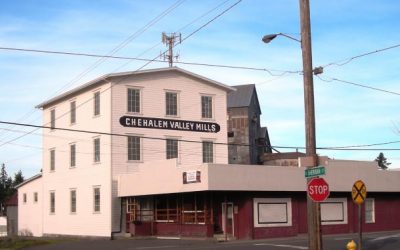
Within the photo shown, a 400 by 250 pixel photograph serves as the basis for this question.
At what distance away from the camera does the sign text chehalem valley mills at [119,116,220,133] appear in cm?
4097

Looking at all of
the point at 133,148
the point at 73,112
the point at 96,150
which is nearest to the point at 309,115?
the point at 133,148

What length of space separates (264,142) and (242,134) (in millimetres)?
7145

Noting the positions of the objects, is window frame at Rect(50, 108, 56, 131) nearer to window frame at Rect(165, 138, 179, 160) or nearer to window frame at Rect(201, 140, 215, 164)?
window frame at Rect(165, 138, 179, 160)

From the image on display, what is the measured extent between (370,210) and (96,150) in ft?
62.2

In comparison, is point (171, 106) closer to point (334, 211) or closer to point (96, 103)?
point (96, 103)

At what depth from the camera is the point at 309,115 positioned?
1775 cm

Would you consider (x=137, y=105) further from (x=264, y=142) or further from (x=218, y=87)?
(x=264, y=142)

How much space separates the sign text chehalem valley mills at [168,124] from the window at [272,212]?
31.5 feet

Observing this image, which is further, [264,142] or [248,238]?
[264,142]

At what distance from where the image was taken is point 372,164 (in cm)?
4069

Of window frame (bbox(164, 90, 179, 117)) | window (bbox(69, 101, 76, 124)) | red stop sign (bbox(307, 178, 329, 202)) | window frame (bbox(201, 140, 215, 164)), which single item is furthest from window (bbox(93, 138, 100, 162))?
red stop sign (bbox(307, 178, 329, 202))

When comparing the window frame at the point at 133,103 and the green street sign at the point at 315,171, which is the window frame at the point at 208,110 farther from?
the green street sign at the point at 315,171

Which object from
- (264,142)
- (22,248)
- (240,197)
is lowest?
(22,248)

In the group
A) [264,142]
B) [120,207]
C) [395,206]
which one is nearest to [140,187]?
[120,207]
